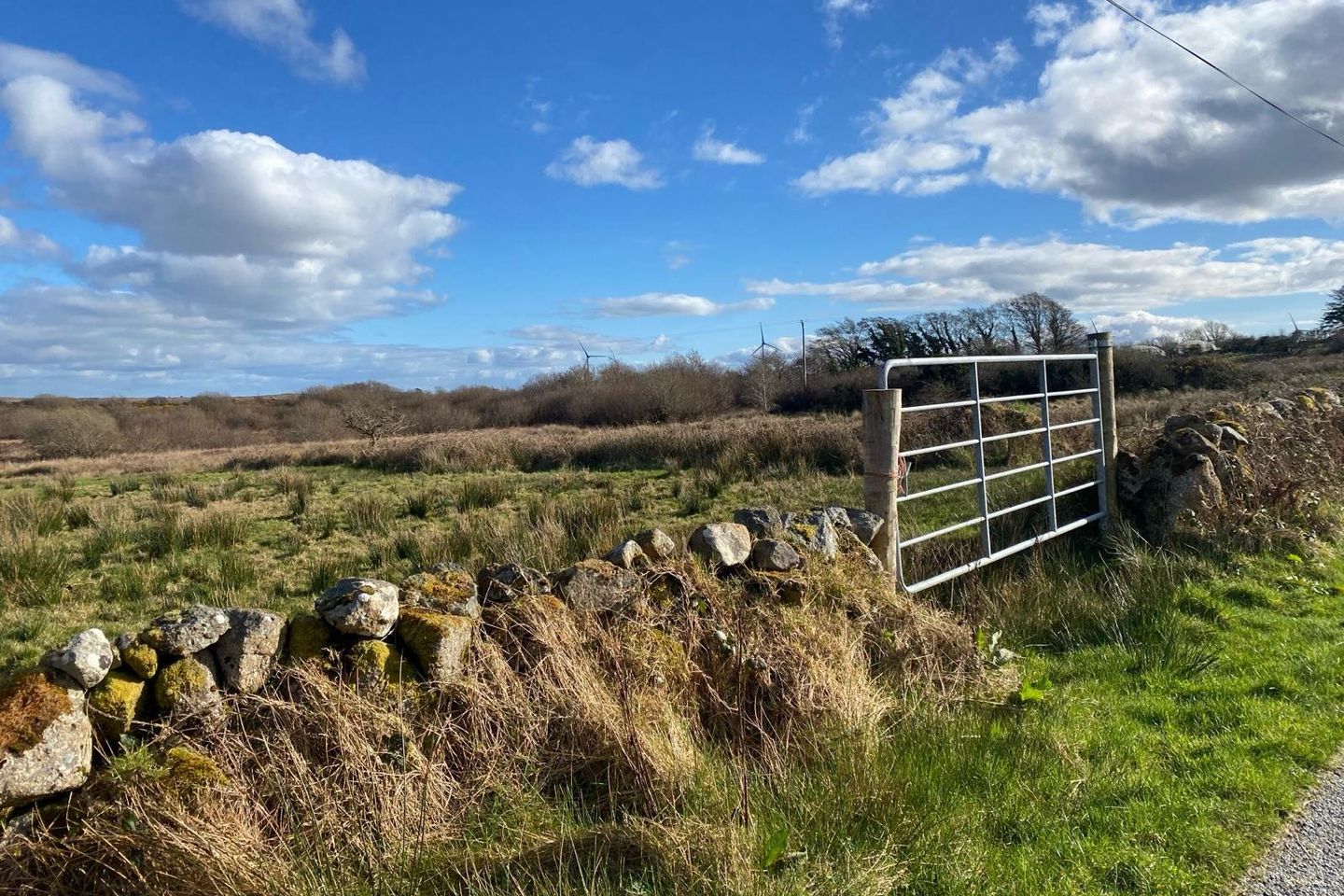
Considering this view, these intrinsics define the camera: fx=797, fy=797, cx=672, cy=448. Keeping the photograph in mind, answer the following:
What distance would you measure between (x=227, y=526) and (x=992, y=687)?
9921 mm

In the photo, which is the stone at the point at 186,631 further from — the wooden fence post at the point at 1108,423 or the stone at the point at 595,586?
the wooden fence post at the point at 1108,423

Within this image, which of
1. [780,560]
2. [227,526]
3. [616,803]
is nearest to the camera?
[616,803]

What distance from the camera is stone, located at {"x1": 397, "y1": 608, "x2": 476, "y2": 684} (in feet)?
11.6

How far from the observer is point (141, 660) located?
310 cm

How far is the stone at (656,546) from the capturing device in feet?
15.5

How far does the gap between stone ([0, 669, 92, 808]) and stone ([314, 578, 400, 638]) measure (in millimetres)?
914

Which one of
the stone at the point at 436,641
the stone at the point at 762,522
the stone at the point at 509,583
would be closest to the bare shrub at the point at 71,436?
the stone at the point at 509,583

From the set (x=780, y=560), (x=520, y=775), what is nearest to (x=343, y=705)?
(x=520, y=775)

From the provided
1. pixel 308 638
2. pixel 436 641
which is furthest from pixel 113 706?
pixel 436 641

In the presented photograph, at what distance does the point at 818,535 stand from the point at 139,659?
3.70 metres

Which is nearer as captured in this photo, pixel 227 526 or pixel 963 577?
pixel 963 577

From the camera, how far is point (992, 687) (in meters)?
4.13

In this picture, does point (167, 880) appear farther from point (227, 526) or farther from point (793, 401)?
point (793, 401)

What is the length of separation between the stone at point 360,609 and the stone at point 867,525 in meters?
3.13
